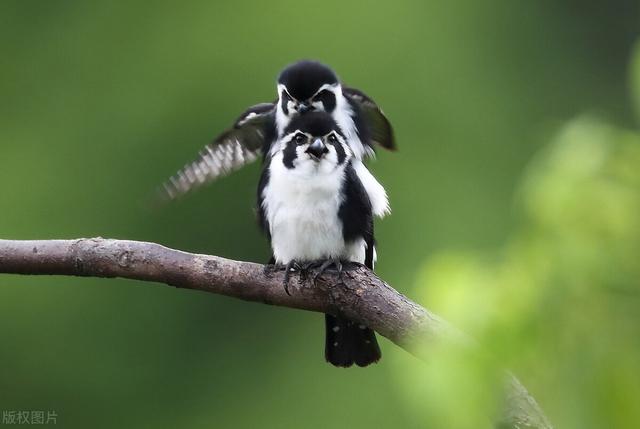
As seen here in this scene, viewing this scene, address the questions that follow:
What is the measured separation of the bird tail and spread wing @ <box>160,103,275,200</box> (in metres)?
0.80

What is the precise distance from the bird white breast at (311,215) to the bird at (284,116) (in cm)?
53

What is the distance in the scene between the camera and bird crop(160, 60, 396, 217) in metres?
4.12

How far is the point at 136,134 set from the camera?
9953 mm

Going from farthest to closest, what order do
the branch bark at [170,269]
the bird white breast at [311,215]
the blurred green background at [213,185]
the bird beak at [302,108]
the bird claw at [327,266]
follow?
the blurred green background at [213,185] → the bird beak at [302,108] → the bird white breast at [311,215] → the bird claw at [327,266] → the branch bark at [170,269]

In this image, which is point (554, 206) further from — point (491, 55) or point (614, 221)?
point (491, 55)

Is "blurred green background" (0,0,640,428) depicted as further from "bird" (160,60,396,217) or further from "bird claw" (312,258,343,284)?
"bird claw" (312,258,343,284)

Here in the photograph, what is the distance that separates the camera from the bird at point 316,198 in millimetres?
3496

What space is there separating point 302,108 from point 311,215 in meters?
0.69

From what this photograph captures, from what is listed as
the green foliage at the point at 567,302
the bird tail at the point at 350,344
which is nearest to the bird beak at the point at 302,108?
the bird tail at the point at 350,344

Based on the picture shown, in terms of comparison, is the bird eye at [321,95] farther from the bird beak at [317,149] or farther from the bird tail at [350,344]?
the bird tail at [350,344]

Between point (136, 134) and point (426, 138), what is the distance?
2.37m

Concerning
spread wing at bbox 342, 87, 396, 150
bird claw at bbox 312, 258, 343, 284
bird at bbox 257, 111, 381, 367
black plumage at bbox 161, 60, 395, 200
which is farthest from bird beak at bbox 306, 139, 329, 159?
spread wing at bbox 342, 87, 396, 150

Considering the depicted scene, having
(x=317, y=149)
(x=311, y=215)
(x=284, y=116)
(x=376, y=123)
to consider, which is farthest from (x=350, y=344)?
(x=376, y=123)

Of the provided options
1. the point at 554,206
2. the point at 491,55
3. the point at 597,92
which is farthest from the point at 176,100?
the point at 554,206
